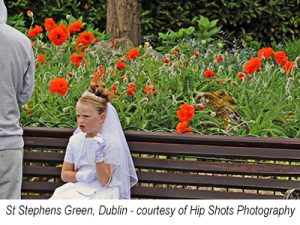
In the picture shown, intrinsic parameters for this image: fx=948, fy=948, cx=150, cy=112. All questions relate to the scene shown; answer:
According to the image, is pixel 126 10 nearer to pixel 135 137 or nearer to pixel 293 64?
pixel 293 64

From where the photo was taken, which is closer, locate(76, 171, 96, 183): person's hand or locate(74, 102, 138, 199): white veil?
locate(74, 102, 138, 199): white veil

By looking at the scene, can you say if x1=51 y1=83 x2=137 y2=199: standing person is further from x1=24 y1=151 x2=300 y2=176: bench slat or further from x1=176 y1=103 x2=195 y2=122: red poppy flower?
x1=176 y1=103 x2=195 y2=122: red poppy flower

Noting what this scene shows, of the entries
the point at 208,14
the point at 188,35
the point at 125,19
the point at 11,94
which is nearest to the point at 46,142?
the point at 11,94

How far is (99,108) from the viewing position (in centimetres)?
461

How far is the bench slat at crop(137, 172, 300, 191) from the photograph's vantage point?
16.4 feet

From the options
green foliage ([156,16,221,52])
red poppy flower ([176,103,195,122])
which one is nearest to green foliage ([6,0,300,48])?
green foliage ([156,16,221,52])

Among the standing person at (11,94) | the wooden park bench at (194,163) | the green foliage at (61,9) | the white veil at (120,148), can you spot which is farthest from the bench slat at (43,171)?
the green foliage at (61,9)

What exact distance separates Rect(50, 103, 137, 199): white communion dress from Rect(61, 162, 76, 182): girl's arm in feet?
0.08

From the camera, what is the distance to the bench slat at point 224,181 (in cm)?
500

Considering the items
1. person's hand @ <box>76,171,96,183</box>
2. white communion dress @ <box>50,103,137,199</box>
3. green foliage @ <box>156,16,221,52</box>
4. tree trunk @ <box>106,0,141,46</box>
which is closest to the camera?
white communion dress @ <box>50,103,137,199</box>

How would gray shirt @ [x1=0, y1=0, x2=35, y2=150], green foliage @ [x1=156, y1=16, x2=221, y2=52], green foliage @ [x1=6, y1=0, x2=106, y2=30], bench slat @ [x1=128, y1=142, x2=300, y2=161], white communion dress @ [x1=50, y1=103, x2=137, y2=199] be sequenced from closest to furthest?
gray shirt @ [x1=0, y1=0, x2=35, y2=150], white communion dress @ [x1=50, y1=103, x2=137, y2=199], bench slat @ [x1=128, y1=142, x2=300, y2=161], green foliage @ [x1=156, y1=16, x2=221, y2=52], green foliage @ [x1=6, y1=0, x2=106, y2=30]


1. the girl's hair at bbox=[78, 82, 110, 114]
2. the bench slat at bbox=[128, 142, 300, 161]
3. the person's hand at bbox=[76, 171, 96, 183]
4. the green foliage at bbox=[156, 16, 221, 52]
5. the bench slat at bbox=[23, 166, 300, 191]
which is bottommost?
the bench slat at bbox=[23, 166, 300, 191]

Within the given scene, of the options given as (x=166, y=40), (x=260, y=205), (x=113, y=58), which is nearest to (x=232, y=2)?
(x=166, y=40)

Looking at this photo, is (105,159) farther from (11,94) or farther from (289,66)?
(289,66)
